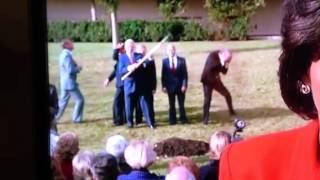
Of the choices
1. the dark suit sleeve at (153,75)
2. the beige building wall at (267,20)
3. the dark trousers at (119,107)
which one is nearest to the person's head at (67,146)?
the dark trousers at (119,107)

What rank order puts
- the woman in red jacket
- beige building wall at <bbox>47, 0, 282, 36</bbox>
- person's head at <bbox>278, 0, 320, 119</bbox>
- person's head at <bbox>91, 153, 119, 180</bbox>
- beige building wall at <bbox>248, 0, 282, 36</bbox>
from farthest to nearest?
person's head at <bbox>91, 153, 119, 180</bbox> → beige building wall at <bbox>47, 0, 282, 36</bbox> → beige building wall at <bbox>248, 0, 282, 36</bbox> → person's head at <bbox>278, 0, 320, 119</bbox> → the woman in red jacket

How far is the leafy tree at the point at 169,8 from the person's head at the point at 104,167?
1.06 feet

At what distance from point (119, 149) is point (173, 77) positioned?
0.64 ft

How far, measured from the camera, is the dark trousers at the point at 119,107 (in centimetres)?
139

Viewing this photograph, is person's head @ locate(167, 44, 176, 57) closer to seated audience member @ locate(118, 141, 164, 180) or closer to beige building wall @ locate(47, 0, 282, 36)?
beige building wall @ locate(47, 0, 282, 36)

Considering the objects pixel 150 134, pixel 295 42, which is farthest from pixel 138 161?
pixel 295 42

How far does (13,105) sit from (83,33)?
0.25 metres

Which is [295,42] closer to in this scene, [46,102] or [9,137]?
[46,102]

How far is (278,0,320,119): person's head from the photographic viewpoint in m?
0.71

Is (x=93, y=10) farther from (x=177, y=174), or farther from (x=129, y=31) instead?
(x=177, y=174)

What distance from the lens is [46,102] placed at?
56.7 inches

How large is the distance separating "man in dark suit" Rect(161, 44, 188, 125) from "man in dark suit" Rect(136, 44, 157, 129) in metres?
0.02

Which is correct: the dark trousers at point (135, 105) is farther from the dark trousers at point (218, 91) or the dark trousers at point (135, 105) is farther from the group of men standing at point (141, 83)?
the dark trousers at point (218, 91)

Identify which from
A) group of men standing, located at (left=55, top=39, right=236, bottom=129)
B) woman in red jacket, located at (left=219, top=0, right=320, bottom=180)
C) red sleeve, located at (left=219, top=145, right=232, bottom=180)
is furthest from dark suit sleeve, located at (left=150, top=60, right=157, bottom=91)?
red sleeve, located at (left=219, top=145, right=232, bottom=180)
